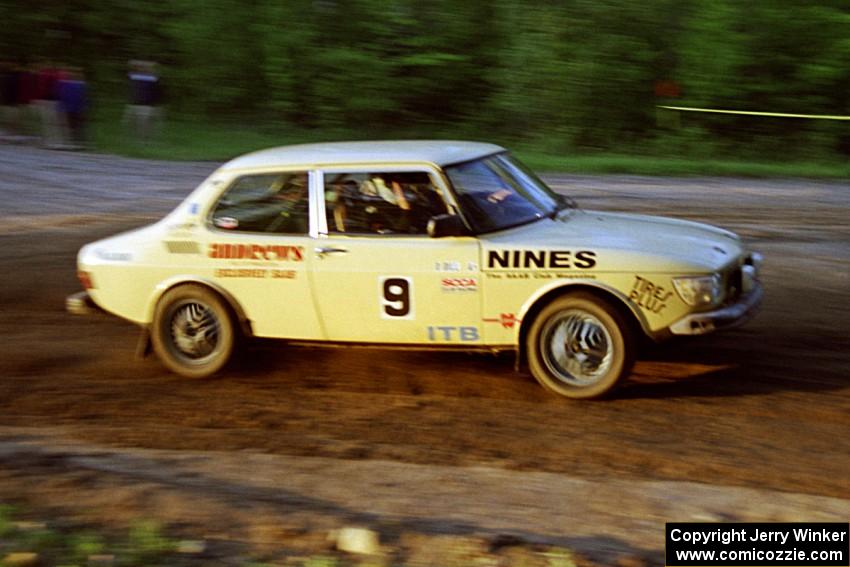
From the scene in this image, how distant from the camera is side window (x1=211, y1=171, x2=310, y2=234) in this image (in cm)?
805

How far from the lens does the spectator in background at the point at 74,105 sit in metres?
23.2

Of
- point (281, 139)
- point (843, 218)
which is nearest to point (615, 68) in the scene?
point (281, 139)

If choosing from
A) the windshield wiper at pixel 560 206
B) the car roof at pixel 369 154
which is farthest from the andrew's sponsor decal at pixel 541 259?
the car roof at pixel 369 154

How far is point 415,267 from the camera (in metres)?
7.61

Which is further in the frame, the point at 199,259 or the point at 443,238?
the point at 199,259

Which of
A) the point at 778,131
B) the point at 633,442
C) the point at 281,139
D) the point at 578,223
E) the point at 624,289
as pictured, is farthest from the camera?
the point at 281,139

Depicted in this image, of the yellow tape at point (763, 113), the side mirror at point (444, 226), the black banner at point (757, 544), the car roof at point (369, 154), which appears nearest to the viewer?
the black banner at point (757, 544)

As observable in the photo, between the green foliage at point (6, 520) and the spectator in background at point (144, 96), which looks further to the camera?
the spectator in background at point (144, 96)

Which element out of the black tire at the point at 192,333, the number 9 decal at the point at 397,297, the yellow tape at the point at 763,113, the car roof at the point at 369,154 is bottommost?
the black tire at the point at 192,333

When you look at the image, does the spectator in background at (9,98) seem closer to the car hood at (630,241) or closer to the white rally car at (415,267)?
the white rally car at (415,267)

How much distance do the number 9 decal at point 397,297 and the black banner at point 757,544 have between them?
2.85 m

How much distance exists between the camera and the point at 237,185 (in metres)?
8.23

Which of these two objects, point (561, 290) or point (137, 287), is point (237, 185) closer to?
point (137, 287)

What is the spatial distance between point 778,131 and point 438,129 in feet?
28.5
